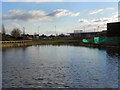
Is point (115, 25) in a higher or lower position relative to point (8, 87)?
higher

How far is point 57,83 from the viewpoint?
13.7 m

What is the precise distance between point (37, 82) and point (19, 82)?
6.77 ft

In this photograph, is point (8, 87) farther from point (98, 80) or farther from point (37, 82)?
point (98, 80)

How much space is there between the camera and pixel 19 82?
14.1 meters

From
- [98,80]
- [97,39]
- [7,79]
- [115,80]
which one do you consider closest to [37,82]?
[7,79]

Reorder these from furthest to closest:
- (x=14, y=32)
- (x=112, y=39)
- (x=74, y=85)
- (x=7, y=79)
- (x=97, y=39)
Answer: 1. (x=14, y=32)
2. (x=97, y=39)
3. (x=112, y=39)
4. (x=7, y=79)
5. (x=74, y=85)

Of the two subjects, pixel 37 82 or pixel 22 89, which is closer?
pixel 22 89

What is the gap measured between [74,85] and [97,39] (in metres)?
76.3

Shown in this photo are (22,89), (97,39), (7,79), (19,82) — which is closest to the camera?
(22,89)

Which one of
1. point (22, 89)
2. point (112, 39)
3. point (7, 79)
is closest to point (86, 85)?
point (22, 89)

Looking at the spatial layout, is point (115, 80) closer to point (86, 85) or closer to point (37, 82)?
point (86, 85)

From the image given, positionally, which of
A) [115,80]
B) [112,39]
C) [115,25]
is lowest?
[115,80]

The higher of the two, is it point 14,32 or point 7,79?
point 14,32

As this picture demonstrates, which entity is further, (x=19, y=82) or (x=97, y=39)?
(x=97, y=39)
